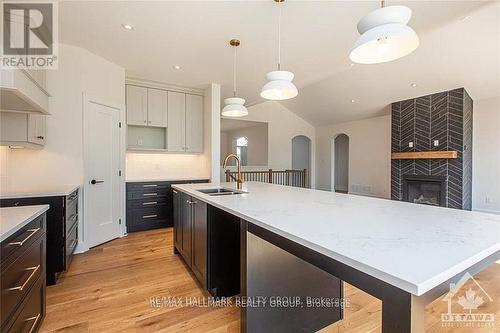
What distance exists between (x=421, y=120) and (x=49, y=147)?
7069mm

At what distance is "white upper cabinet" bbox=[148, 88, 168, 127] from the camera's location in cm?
461

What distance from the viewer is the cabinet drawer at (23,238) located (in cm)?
116

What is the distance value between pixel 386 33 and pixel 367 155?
711 cm

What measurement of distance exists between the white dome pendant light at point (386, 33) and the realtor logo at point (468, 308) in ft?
5.29

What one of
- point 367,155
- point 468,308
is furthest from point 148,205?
point 367,155

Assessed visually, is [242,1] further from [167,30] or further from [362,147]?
[362,147]

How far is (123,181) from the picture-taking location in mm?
3949

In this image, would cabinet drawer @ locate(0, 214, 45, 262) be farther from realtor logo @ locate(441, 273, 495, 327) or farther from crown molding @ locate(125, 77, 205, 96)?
crown molding @ locate(125, 77, 205, 96)

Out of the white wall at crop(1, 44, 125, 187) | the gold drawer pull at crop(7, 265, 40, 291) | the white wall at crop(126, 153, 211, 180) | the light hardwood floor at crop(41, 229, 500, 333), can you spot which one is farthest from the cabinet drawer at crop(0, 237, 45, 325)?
the white wall at crop(126, 153, 211, 180)

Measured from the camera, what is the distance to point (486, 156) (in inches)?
210

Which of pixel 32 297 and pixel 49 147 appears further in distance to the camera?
pixel 49 147

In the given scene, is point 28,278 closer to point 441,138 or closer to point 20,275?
point 20,275

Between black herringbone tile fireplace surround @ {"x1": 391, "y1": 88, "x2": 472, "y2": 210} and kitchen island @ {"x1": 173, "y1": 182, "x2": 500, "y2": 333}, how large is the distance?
15.9ft

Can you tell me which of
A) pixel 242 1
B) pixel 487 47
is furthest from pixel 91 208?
pixel 487 47
